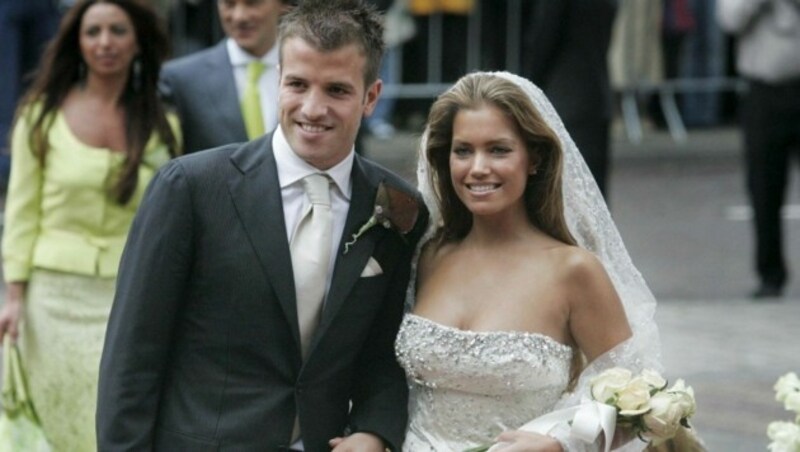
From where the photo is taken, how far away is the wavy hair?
6.87 metres

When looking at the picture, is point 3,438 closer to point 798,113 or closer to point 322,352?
point 322,352

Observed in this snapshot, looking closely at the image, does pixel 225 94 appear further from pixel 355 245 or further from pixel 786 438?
pixel 786 438

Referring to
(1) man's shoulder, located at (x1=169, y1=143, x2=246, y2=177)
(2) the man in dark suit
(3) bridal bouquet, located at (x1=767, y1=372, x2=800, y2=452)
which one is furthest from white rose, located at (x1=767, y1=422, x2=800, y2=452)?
(2) the man in dark suit

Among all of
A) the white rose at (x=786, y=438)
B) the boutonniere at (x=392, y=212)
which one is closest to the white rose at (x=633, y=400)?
the white rose at (x=786, y=438)

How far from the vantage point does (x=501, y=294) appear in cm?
500

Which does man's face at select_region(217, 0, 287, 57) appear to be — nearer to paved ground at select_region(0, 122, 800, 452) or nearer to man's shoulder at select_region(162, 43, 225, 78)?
man's shoulder at select_region(162, 43, 225, 78)

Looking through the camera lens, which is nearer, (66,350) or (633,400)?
(633,400)

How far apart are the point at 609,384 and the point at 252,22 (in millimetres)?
2569

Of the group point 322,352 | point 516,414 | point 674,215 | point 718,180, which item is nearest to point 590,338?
point 516,414

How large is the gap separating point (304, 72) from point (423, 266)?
0.70 metres

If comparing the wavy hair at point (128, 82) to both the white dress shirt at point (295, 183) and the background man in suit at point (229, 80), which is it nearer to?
the background man in suit at point (229, 80)

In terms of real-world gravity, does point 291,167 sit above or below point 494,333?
above

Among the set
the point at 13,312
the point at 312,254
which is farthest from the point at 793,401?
the point at 13,312

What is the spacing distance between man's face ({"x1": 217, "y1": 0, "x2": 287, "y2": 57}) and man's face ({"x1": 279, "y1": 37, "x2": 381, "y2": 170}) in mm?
2199
